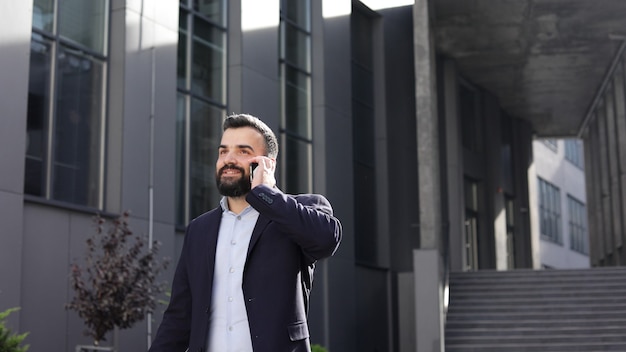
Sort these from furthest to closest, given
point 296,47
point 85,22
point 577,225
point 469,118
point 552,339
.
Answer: point 577,225
point 469,118
point 296,47
point 552,339
point 85,22

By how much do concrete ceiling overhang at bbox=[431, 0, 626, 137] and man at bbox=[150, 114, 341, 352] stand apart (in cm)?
2310

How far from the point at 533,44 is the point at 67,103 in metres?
17.7

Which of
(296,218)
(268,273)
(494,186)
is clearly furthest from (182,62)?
(494,186)

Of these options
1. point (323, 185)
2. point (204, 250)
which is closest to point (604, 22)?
point (323, 185)

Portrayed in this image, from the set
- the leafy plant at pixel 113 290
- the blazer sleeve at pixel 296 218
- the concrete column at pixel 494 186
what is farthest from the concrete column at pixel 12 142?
→ the concrete column at pixel 494 186

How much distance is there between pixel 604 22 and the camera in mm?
27906

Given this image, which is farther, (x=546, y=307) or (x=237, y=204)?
(x=546, y=307)

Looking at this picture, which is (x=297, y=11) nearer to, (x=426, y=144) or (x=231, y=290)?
(x=426, y=144)

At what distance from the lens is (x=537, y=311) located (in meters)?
22.1

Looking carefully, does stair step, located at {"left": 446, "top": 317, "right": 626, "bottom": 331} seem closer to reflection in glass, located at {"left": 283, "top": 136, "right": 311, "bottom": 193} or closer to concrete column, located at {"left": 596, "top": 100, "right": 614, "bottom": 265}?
reflection in glass, located at {"left": 283, "top": 136, "right": 311, "bottom": 193}

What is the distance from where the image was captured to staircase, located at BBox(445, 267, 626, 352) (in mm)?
20766

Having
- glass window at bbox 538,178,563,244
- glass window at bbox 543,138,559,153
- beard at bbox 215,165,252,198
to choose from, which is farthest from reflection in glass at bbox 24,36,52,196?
glass window at bbox 543,138,559,153

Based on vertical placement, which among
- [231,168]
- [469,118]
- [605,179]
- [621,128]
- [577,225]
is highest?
[469,118]

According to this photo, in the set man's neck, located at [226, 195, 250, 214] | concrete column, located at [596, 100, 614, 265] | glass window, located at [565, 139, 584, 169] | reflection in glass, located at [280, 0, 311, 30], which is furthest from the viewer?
glass window, located at [565, 139, 584, 169]
